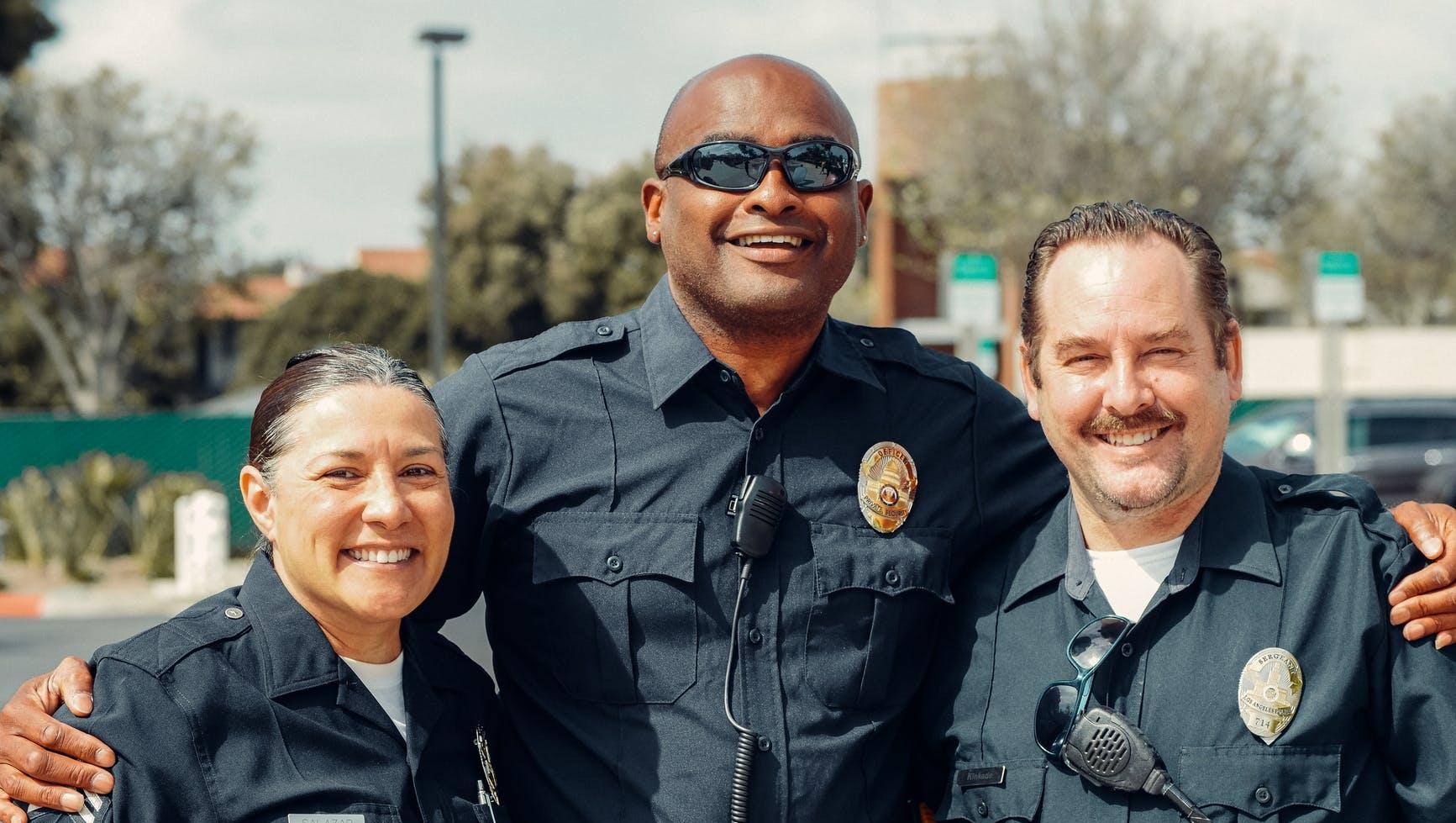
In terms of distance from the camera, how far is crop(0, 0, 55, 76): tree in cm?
2484

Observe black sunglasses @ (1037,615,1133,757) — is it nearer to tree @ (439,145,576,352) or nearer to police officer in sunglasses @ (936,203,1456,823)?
police officer in sunglasses @ (936,203,1456,823)

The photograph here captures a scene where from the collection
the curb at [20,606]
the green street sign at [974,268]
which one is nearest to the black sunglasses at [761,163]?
the green street sign at [974,268]

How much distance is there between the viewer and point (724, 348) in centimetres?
301

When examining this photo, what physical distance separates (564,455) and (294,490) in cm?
64

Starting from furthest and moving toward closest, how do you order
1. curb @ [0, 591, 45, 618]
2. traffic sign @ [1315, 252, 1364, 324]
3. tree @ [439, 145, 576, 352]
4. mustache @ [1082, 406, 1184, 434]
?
tree @ [439, 145, 576, 352]
curb @ [0, 591, 45, 618]
traffic sign @ [1315, 252, 1364, 324]
mustache @ [1082, 406, 1184, 434]

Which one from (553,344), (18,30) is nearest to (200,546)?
(553,344)

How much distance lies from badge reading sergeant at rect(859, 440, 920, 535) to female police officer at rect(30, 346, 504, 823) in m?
0.89

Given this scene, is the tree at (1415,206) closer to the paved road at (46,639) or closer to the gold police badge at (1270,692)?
the paved road at (46,639)

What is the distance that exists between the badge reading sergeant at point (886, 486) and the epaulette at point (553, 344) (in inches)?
23.7

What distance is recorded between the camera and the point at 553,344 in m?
3.07

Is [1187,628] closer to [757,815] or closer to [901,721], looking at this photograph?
[901,721]

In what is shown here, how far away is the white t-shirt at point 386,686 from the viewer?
101 inches

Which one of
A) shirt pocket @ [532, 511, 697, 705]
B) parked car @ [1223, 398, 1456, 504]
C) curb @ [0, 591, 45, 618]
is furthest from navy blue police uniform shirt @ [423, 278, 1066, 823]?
parked car @ [1223, 398, 1456, 504]

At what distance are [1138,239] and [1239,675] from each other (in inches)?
31.8
